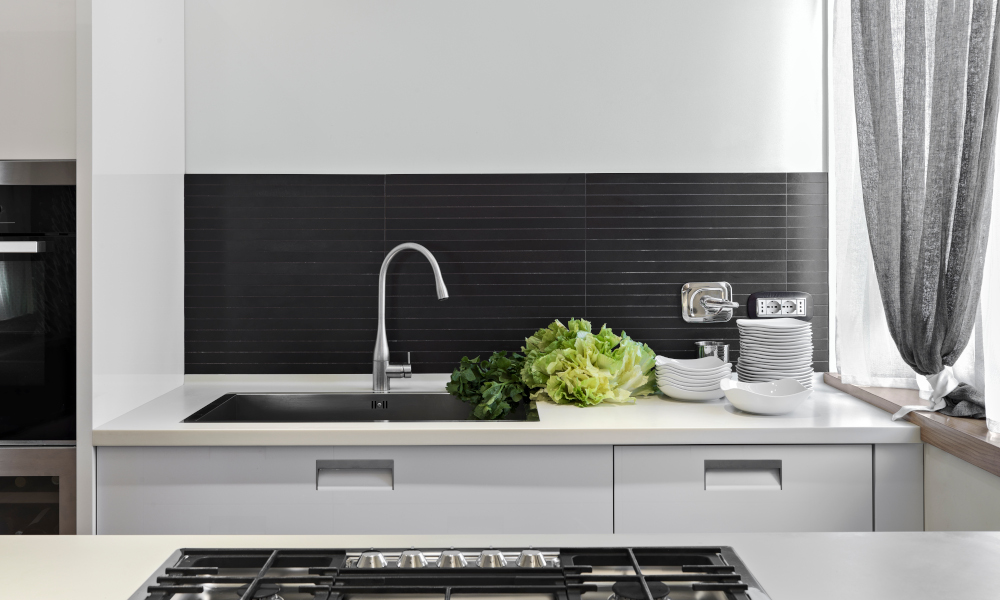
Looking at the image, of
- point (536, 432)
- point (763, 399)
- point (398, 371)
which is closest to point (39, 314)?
point (398, 371)

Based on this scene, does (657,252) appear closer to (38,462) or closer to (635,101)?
(635,101)

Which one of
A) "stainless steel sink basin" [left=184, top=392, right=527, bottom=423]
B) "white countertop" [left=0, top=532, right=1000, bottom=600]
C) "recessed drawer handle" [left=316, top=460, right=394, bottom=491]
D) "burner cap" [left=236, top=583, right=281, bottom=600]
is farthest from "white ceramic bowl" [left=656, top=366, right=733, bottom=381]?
"burner cap" [left=236, top=583, right=281, bottom=600]

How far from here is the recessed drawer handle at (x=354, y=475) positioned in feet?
5.41

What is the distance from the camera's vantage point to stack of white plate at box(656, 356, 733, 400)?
193 centimetres

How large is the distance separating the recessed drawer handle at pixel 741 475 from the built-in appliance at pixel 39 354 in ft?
5.09

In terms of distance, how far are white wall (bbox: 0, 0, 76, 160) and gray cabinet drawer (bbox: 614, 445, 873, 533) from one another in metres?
1.57

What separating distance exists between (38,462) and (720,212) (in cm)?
212

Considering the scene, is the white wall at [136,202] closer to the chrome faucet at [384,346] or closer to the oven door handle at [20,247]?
the oven door handle at [20,247]

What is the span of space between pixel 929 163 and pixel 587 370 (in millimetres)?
976

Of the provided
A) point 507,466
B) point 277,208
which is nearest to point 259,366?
point 277,208

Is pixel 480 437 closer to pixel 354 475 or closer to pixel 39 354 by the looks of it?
pixel 354 475

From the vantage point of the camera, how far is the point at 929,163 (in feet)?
5.30

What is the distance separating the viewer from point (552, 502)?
1.64 metres

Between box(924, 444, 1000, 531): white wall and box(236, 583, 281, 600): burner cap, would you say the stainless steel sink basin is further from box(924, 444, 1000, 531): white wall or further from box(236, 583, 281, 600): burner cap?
box(236, 583, 281, 600): burner cap
